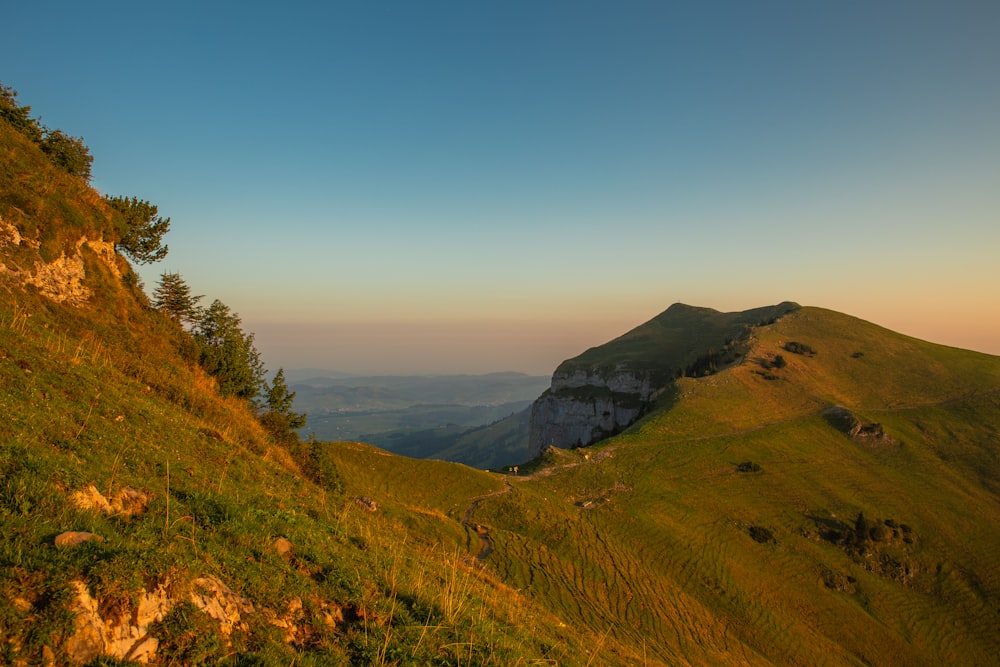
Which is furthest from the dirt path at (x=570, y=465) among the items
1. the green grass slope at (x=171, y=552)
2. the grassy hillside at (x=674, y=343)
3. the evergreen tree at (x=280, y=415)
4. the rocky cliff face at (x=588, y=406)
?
the rocky cliff face at (x=588, y=406)

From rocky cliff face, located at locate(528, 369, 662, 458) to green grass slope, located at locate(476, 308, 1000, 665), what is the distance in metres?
36.1

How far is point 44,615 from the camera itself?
4902 millimetres

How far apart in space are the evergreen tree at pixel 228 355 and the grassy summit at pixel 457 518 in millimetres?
2579

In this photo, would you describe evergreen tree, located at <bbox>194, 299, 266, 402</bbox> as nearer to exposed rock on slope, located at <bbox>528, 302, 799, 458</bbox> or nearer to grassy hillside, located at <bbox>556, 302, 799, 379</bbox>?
exposed rock on slope, located at <bbox>528, 302, 799, 458</bbox>

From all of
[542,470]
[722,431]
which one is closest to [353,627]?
[542,470]

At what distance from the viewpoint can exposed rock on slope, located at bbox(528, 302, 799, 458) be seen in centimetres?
13300

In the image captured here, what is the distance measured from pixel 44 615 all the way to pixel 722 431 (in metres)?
90.3

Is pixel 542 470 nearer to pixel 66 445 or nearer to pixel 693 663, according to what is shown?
pixel 693 663

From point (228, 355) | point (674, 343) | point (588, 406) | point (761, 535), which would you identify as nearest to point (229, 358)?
point (228, 355)

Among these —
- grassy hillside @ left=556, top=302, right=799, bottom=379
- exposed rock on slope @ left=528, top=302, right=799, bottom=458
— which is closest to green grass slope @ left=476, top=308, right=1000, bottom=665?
exposed rock on slope @ left=528, top=302, right=799, bottom=458

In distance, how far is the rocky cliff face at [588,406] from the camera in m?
134

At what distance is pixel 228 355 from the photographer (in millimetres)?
32656

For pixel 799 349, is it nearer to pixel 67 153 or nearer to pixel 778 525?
pixel 778 525

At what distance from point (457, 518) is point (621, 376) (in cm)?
10600
